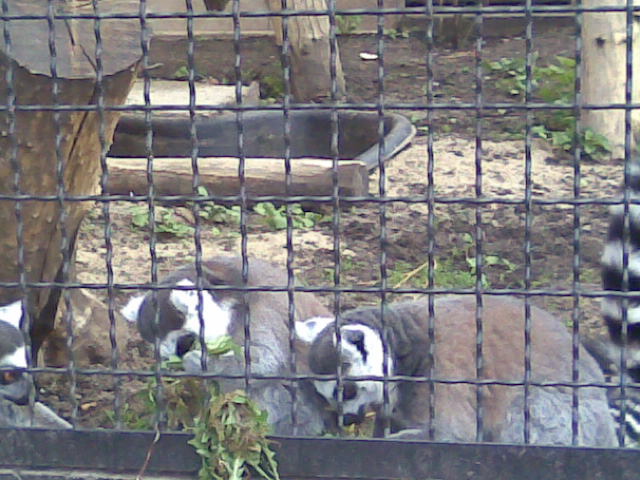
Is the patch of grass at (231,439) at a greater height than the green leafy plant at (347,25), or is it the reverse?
the green leafy plant at (347,25)

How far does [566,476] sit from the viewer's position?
3020 millimetres

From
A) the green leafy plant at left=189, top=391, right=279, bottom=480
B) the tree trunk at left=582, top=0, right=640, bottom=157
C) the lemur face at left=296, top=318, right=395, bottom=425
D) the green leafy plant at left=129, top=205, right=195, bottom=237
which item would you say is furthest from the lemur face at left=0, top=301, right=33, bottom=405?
the tree trunk at left=582, top=0, right=640, bottom=157

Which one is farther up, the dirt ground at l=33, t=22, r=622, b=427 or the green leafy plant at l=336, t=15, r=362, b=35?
the green leafy plant at l=336, t=15, r=362, b=35

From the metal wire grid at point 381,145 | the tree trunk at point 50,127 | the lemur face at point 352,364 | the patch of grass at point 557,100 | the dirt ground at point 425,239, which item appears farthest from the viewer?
the patch of grass at point 557,100

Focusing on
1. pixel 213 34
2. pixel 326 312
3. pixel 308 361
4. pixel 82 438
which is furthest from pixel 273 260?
pixel 213 34

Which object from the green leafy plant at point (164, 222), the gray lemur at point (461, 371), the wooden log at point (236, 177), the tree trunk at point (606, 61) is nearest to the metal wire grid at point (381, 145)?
the gray lemur at point (461, 371)

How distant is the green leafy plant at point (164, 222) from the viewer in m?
5.97

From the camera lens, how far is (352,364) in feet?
11.5

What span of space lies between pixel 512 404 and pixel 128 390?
145 centimetres

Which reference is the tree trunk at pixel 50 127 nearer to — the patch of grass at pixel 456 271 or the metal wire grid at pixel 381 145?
the metal wire grid at pixel 381 145

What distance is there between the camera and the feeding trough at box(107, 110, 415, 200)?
6.20 m

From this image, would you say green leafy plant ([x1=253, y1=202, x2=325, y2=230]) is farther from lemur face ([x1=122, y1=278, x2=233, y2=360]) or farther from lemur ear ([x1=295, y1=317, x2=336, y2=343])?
lemur ear ([x1=295, y1=317, x2=336, y2=343])

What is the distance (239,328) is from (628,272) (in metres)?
1.51

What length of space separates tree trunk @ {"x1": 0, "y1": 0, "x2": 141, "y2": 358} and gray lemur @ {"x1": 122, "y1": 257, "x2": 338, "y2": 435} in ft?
1.29
